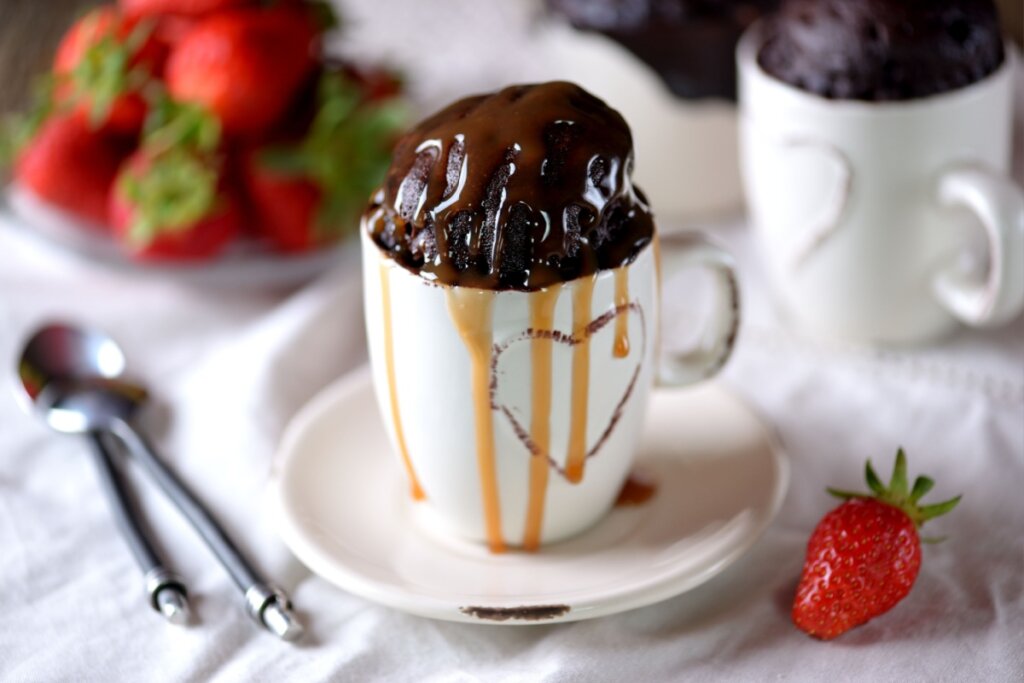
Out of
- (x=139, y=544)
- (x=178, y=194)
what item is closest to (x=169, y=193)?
(x=178, y=194)

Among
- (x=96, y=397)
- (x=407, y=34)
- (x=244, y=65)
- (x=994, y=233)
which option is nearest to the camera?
(x=994, y=233)

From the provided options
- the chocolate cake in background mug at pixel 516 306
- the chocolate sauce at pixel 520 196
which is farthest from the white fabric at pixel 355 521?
the chocolate sauce at pixel 520 196

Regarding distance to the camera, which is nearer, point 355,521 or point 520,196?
point 520,196

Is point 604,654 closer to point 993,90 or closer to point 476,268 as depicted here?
point 476,268

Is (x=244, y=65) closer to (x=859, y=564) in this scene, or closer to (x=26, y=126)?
(x=26, y=126)

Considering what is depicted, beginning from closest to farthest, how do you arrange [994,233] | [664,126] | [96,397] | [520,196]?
[520,196]
[994,233]
[96,397]
[664,126]

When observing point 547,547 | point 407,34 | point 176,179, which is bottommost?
point 407,34

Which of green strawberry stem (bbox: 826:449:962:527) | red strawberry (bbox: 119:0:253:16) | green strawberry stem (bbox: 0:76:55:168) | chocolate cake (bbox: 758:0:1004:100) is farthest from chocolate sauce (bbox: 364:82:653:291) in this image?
green strawberry stem (bbox: 0:76:55:168)

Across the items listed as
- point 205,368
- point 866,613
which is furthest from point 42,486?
point 866,613
